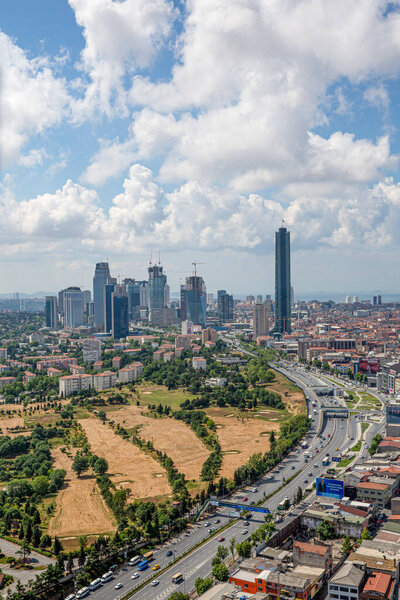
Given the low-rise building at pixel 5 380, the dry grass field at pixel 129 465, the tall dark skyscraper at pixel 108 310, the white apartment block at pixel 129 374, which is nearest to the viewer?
the dry grass field at pixel 129 465

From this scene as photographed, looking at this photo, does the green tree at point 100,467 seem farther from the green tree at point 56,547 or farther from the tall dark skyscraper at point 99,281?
the tall dark skyscraper at point 99,281

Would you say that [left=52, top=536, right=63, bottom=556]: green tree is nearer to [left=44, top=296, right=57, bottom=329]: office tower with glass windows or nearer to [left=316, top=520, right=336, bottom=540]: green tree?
[left=316, top=520, right=336, bottom=540]: green tree

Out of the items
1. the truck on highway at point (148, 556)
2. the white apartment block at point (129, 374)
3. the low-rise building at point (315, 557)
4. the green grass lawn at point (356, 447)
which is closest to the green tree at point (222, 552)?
the low-rise building at point (315, 557)

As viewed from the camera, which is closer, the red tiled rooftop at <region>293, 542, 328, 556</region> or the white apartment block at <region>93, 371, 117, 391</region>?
the red tiled rooftop at <region>293, 542, 328, 556</region>

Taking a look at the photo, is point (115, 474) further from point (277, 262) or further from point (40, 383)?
point (277, 262)

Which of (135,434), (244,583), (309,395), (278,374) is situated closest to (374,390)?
(309,395)

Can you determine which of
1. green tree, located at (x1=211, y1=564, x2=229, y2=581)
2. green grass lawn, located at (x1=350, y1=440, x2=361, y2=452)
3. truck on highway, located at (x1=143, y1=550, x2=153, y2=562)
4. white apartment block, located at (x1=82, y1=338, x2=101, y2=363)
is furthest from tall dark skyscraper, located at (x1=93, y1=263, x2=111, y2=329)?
green tree, located at (x1=211, y1=564, x2=229, y2=581)
